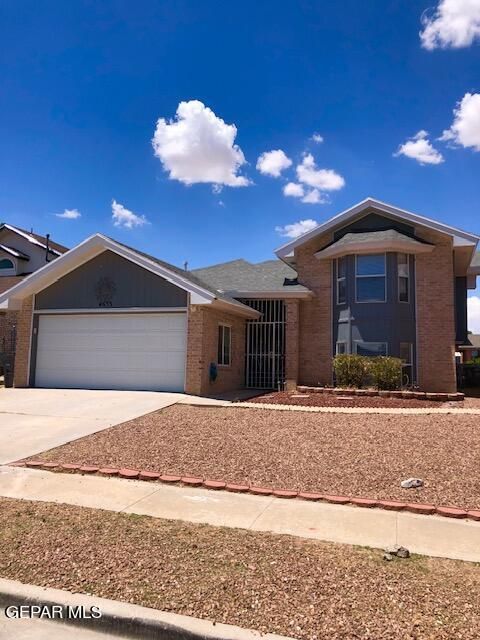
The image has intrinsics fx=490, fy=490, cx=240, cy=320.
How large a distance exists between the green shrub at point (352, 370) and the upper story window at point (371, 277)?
9.74 feet

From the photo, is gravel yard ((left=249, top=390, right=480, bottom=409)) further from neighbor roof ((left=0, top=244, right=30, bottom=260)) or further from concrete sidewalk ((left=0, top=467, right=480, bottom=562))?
neighbor roof ((left=0, top=244, right=30, bottom=260))

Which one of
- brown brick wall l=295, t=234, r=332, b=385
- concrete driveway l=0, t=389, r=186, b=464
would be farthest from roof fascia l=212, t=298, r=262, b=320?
concrete driveway l=0, t=389, r=186, b=464

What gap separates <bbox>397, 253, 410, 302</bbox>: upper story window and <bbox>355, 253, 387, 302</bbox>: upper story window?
0.52 m

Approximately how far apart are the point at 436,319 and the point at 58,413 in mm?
12911

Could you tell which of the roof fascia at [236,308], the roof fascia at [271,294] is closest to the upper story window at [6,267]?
the roof fascia at [271,294]

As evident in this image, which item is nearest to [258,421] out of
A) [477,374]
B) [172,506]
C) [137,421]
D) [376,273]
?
[137,421]

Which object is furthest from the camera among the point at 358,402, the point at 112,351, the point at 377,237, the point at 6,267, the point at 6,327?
the point at 6,267

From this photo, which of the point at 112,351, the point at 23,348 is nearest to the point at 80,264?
the point at 112,351

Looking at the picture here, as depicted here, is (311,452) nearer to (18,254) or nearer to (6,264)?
(18,254)

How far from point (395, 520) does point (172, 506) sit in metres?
2.43

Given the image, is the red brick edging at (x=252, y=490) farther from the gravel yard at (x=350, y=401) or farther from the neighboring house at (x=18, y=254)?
the neighboring house at (x=18, y=254)

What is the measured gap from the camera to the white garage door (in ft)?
50.5

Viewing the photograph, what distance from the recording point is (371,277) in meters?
17.7

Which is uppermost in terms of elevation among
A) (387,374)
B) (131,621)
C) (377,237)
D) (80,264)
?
(377,237)
